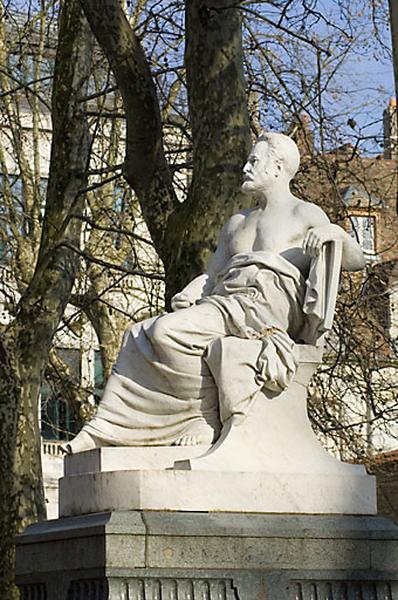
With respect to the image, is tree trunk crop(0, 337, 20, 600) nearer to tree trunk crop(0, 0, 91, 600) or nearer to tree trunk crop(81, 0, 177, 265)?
tree trunk crop(0, 0, 91, 600)

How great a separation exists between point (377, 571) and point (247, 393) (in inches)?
46.1

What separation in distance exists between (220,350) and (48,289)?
7.19m

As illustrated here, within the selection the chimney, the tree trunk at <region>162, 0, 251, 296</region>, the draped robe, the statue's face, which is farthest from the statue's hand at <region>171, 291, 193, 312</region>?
the chimney

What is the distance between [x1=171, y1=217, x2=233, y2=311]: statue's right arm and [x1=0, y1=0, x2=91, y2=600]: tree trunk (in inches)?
213

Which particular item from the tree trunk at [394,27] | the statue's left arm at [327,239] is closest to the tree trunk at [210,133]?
the tree trunk at [394,27]

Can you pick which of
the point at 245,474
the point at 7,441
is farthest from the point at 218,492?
the point at 7,441

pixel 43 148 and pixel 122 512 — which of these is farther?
pixel 43 148

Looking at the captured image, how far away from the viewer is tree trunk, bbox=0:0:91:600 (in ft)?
48.1

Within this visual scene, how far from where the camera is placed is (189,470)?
8.38 metres

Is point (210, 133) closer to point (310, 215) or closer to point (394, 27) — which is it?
point (394, 27)

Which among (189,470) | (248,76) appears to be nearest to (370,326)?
(248,76)

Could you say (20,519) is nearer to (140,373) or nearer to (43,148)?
(140,373)

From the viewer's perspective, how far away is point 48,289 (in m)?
15.7

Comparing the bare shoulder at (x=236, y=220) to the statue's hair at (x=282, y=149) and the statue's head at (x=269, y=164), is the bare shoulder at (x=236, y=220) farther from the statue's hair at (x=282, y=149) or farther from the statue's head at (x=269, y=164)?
the statue's hair at (x=282, y=149)
